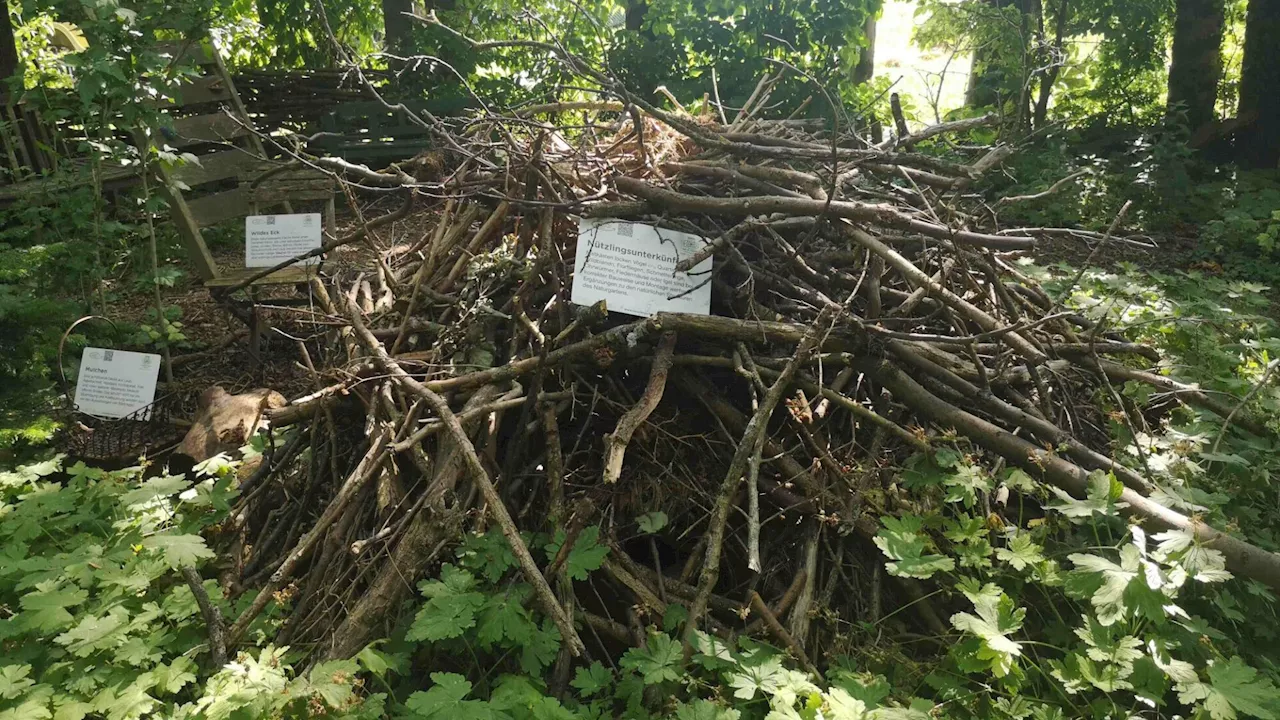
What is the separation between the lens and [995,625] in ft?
5.87

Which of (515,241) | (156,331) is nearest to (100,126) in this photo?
Result: (156,331)

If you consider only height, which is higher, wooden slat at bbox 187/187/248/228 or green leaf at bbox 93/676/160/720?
wooden slat at bbox 187/187/248/228

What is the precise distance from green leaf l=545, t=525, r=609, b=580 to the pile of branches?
49 millimetres

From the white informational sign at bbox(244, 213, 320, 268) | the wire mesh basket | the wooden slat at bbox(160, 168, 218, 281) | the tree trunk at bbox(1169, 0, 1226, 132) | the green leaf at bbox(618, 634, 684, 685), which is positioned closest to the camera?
the green leaf at bbox(618, 634, 684, 685)

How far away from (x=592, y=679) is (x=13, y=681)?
147 cm

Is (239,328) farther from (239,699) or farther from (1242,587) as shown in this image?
(1242,587)

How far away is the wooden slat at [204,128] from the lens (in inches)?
219

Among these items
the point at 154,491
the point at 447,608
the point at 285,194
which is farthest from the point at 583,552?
the point at 285,194

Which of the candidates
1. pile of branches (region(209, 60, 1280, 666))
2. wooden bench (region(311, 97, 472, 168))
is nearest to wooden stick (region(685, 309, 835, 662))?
pile of branches (region(209, 60, 1280, 666))

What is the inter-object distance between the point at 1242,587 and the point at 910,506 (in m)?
0.85

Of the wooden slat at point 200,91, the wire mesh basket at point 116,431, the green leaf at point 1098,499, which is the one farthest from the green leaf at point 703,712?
the wooden slat at point 200,91

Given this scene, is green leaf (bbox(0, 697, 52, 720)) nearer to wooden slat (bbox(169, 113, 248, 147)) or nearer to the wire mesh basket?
the wire mesh basket

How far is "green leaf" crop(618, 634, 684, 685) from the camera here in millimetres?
1826

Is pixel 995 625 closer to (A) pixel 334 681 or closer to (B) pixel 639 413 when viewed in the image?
(B) pixel 639 413
